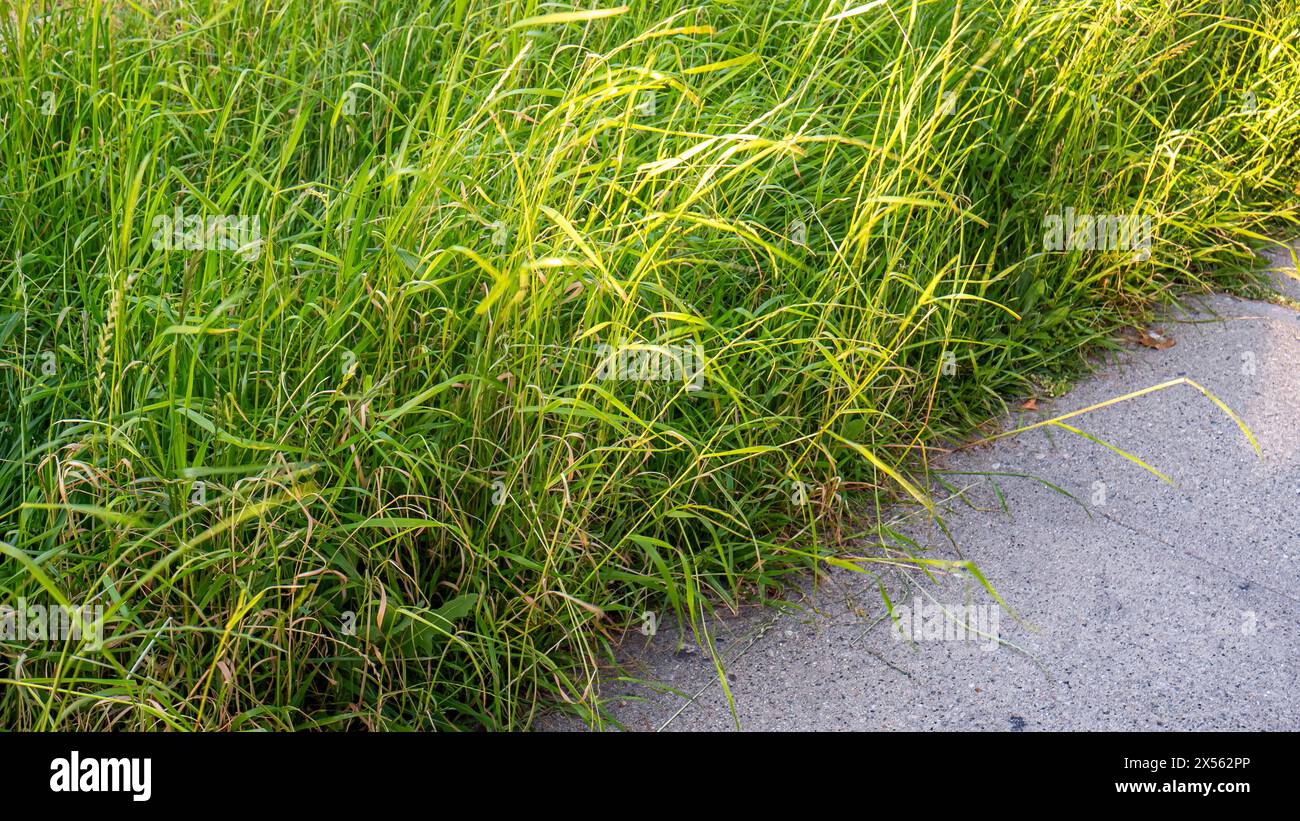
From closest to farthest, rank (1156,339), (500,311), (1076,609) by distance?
(500,311) → (1076,609) → (1156,339)

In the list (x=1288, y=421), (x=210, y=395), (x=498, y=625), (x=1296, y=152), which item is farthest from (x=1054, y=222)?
(x=210, y=395)

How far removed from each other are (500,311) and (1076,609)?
4.43 ft

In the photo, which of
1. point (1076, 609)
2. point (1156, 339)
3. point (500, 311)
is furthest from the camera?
point (1156, 339)

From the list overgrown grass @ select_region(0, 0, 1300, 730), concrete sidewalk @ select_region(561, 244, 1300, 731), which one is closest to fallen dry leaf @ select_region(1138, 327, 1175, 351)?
overgrown grass @ select_region(0, 0, 1300, 730)

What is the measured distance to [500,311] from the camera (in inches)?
82.2

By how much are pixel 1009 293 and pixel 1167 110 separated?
0.98 meters

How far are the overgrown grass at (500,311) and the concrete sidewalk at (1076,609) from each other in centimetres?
13

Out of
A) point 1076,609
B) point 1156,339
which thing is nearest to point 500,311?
point 1076,609

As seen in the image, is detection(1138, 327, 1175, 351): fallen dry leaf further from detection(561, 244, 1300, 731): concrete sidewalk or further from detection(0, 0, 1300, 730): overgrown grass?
detection(561, 244, 1300, 731): concrete sidewalk

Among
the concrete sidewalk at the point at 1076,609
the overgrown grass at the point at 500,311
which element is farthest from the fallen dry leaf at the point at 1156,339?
the concrete sidewalk at the point at 1076,609

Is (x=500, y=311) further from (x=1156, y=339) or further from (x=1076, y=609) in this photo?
(x=1156, y=339)

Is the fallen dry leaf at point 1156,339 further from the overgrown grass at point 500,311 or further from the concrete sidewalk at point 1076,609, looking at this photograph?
the concrete sidewalk at point 1076,609

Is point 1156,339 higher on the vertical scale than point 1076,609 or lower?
higher
